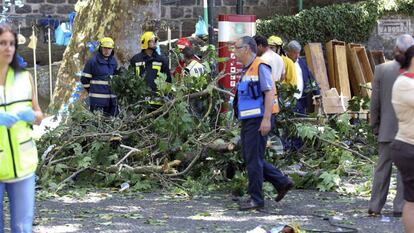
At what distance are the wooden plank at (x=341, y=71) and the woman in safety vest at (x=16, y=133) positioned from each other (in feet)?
42.4

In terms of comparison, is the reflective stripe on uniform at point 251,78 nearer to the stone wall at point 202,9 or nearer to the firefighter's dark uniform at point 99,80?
the firefighter's dark uniform at point 99,80

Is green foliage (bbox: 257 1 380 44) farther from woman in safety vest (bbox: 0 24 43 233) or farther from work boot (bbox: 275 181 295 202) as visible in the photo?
woman in safety vest (bbox: 0 24 43 233)

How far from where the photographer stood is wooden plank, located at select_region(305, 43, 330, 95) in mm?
18078

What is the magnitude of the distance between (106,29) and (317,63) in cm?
519

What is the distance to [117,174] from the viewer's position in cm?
1041

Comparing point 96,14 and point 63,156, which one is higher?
point 96,14

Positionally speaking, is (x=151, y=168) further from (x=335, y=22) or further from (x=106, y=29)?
(x=335, y=22)

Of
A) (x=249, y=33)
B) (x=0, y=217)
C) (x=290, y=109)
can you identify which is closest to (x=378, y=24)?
(x=249, y=33)

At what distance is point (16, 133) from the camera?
18.7 ft

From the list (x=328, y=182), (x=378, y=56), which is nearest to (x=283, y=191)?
(x=328, y=182)

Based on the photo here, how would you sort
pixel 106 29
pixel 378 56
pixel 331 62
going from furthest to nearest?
pixel 378 56 → pixel 331 62 → pixel 106 29

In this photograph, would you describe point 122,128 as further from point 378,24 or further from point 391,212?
point 378,24

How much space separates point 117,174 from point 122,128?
0.79m

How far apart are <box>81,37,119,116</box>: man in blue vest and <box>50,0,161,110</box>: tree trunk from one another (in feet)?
6.54
